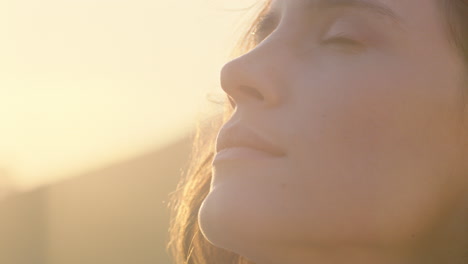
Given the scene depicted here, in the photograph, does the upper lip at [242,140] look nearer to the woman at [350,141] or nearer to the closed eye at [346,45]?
the woman at [350,141]

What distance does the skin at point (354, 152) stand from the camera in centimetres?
120

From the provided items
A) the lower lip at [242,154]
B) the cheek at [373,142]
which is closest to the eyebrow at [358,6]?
the cheek at [373,142]

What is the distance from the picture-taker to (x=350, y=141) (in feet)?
4.07

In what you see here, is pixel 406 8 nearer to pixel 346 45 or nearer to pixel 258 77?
pixel 346 45

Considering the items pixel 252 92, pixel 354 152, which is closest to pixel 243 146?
pixel 252 92

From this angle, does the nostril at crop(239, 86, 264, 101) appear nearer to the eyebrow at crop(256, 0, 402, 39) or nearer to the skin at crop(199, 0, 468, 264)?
the skin at crop(199, 0, 468, 264)

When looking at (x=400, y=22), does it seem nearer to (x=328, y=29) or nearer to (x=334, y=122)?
(x=328, y=29)

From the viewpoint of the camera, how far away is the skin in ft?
3.95

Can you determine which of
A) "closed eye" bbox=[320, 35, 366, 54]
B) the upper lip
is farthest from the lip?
"closed eye" bbox=[320, 35, 366, 54]

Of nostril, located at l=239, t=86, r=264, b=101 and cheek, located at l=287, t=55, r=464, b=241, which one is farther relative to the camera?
nostril, located at l=239, t=86, r=264, b=101

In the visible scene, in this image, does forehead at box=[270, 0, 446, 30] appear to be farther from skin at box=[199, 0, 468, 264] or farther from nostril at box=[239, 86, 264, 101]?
nostril at box=[239, 86, 264, 101]

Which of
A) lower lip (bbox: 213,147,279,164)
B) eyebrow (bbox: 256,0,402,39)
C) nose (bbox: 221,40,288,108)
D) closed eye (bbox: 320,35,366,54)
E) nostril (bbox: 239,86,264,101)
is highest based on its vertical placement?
eyebrow (bbox: 256,0,402,39)

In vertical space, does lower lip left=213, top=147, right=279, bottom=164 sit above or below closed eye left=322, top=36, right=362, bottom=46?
below

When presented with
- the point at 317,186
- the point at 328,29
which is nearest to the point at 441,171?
the point at 317,186
